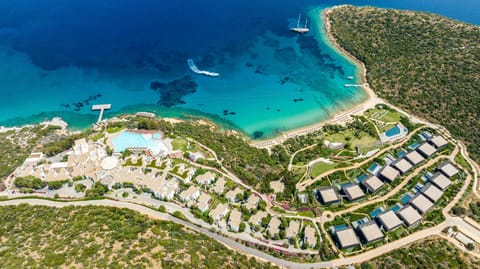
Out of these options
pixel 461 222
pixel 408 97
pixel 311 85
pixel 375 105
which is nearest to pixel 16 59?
pixel 311 85

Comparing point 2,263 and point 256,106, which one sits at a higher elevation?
point 256,106

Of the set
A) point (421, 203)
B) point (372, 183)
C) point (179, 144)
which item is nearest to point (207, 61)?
point (179, 144)

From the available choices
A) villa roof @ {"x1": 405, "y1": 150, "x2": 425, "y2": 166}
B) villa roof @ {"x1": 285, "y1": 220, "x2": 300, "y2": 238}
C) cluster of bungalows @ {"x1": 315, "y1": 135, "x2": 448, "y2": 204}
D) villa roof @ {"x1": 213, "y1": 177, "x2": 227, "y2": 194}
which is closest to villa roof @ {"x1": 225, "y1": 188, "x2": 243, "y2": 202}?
villa roof @ {"x1": 213, "y1": 177, "x2": 227, "y2": 194}

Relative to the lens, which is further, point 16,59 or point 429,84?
point 16,59

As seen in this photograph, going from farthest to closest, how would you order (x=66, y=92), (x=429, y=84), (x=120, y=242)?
(x=66, y=92) → (x=429, y=84) → (x=120, y=242)

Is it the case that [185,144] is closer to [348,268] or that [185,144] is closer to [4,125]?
[348,268]

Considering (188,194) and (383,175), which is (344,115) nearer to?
(383,175)

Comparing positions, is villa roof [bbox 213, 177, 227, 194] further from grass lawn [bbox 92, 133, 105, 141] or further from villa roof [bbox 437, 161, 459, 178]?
villa roof [bbox 437, 161, 459, 178]
